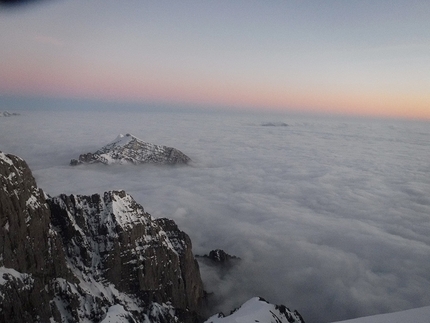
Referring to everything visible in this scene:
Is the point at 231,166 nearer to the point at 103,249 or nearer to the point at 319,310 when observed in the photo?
the point at 319,310

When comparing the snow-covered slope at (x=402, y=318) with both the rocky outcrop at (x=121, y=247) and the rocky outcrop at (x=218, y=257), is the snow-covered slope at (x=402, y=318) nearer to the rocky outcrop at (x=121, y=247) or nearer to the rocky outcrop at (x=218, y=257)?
the rocky outcrop at (x=121, y=247)

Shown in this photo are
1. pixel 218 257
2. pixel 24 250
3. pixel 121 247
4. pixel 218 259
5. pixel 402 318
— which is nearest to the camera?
pixel 402 318

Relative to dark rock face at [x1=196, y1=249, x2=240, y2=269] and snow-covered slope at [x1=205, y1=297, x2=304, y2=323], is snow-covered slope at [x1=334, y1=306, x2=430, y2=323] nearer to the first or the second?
snow-covered slope at [x1=205, y1=297, x2=304, y2=323]

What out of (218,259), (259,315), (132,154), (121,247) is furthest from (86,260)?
(132,154)

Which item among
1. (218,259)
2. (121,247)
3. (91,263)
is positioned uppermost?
(121,247)

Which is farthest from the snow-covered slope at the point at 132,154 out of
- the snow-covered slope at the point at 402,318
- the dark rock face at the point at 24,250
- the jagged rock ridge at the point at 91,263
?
the snow-covered slope at the point at 402,318

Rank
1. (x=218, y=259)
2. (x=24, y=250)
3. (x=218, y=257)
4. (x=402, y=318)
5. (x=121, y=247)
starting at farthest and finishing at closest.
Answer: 1. (x=218, y=257)
2. (x=218, y=259)
3. (x=121, y=247)
4. (x=24, y=250)
5. (x=402, y=318)

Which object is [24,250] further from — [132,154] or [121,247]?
[132,154]
